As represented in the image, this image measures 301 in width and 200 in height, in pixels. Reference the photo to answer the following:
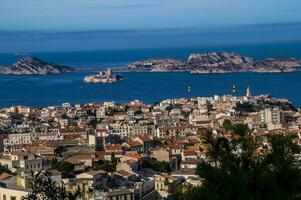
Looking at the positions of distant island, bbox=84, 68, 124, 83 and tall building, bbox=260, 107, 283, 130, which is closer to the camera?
tall building, bbox=260, 107, 283, 130

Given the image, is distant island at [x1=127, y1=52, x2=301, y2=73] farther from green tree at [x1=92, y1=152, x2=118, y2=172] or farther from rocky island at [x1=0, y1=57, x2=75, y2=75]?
green tree at [x1=92, y1=152, x2=118, y2=172]

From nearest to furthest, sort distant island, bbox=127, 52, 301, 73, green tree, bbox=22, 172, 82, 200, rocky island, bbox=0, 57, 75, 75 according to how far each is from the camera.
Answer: green tree, bbox=22, 172, 82, 200
distant island, bbox=127, 52, 301, 73
rocky island, bbox=0, 57, 75, 75

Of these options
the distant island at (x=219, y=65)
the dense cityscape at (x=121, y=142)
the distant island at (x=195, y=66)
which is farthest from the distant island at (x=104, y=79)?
the dense cityscape at (x=121, y=142)

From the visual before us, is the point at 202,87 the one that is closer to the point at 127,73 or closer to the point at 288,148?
the point at 127,73

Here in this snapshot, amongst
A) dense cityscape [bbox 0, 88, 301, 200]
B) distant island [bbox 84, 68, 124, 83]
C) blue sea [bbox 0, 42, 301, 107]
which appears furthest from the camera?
distant island [bbox 84, 68, 124, 83]

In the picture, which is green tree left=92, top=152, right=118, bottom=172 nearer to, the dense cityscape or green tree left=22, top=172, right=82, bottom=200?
the dense cityscape

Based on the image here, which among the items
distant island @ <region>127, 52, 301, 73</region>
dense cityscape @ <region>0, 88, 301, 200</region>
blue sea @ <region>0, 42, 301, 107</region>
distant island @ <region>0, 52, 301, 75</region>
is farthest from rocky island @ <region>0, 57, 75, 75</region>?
dense cityscape @ <region>0, 88, 301, 200</region>

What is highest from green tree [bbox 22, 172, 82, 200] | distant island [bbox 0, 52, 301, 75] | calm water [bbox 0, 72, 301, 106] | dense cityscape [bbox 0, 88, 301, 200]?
green tree [bbox 22, 172, 82, 200]

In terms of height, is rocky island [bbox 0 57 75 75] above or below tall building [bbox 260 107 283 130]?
above
